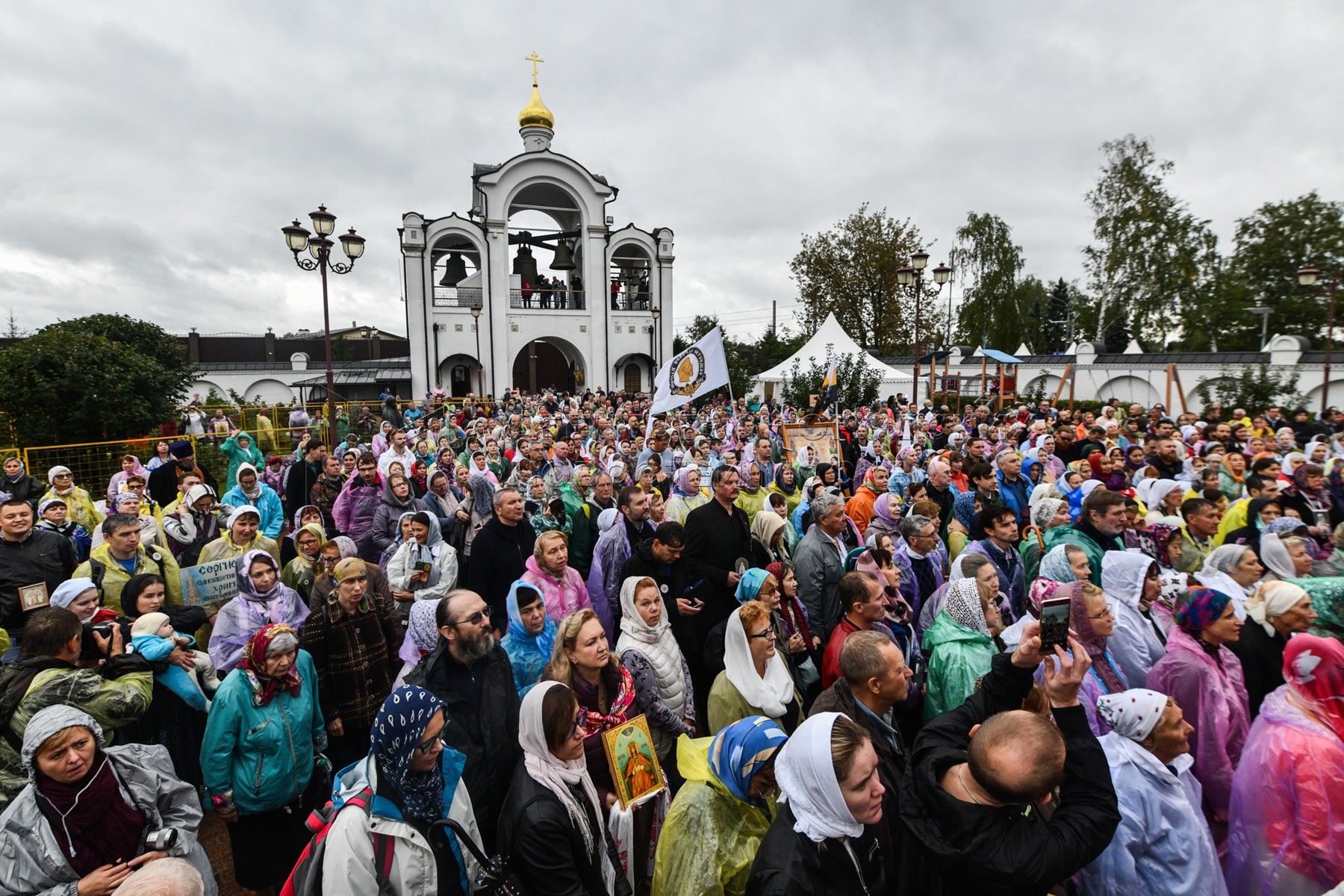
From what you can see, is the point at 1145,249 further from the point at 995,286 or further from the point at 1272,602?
the point at 1272,602

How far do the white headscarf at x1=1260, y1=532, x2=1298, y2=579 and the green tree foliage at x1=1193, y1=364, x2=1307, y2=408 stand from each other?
17.4 meters

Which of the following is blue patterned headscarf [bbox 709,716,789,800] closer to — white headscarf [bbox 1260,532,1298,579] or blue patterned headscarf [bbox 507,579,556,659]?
blue patterned headscarf [bbox 507,579,556,659]

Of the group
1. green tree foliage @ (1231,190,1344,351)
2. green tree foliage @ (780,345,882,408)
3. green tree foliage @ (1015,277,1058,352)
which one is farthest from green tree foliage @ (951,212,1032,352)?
green tree foliage @ (780,345,882,408)

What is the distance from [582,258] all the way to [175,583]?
29698mm

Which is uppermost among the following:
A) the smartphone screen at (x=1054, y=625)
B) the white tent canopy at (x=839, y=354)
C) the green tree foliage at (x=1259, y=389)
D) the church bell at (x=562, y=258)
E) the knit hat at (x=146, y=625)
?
the church bell at (x=562, y=258)

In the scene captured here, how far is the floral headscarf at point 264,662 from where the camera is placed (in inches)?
117

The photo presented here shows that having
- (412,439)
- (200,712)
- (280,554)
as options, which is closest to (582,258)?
(412,439)

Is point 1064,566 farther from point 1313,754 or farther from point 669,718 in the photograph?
point 669,718

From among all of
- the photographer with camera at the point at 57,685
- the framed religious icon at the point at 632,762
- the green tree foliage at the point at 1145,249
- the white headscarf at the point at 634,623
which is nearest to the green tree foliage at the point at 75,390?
the photographer with camera at the point at 57,685

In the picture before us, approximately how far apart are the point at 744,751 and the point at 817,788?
1.26 ft

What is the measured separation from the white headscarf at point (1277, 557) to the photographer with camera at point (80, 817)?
5.70 m

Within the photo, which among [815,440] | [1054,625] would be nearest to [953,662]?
[1054,625]

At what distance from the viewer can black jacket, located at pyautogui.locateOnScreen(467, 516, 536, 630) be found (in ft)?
16.2

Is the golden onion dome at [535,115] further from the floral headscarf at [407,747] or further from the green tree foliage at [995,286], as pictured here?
the floral headscarf at [407,747]
